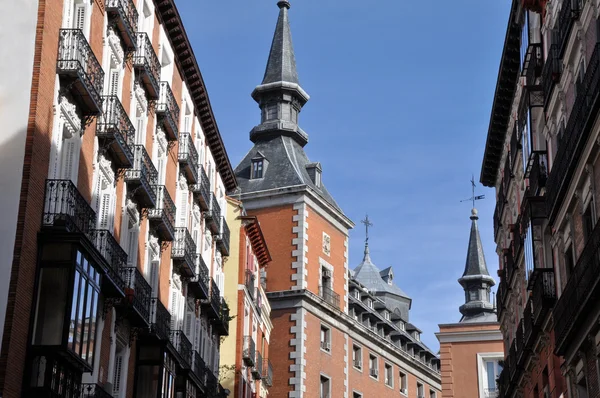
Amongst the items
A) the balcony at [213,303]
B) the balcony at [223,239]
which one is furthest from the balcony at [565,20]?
the balcony at [223,239]

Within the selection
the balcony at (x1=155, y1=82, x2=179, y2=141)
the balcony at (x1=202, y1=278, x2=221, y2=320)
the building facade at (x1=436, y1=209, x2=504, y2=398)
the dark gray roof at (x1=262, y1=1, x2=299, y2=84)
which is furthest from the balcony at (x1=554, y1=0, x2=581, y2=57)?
the dark gray roof at (x1=262, y1=1, x2=299, y2=84)

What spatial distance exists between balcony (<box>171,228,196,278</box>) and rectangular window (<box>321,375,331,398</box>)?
2785 centimetres

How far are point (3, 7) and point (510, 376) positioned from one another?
76.8 ft

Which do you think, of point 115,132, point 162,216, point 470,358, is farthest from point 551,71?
point 470,358

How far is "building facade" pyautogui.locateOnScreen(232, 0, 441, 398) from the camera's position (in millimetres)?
61250

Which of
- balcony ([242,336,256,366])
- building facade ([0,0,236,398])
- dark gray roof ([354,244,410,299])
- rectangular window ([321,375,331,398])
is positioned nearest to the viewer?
building facade ([0,0,236,398])

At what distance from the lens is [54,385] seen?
21781mm

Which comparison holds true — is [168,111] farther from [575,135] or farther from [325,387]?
[325,387]

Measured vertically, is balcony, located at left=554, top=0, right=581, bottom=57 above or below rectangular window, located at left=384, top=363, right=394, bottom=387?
below

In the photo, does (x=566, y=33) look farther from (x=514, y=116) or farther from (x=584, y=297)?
(x=514, y=116)

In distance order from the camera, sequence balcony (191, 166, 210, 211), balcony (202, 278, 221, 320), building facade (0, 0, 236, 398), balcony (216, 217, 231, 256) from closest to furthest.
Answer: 1. building facade (0, 0, 236, 398)
2. balcony (191, 166, 210, 211)
3. balcony (202, 278, 221, 320)
4. balcony (216, 217, 231, 256)

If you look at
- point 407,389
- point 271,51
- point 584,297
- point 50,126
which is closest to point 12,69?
point 50,126

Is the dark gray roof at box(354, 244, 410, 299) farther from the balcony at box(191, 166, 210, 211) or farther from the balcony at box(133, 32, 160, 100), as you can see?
the balcony at box(133, 32, 160, 100)

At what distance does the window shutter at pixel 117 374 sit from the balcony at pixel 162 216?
4.44 metres
